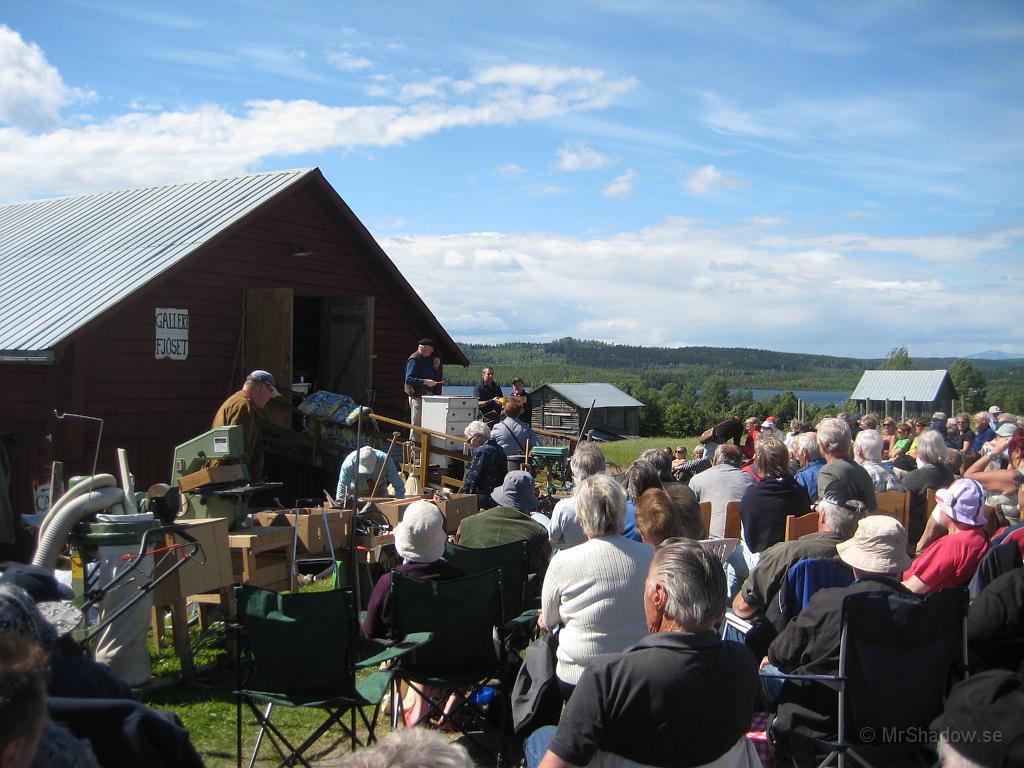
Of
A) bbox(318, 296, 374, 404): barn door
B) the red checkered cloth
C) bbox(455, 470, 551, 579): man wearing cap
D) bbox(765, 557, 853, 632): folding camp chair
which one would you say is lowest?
the red checkered cloth

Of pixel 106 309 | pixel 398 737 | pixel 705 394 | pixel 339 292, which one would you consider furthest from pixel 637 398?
pixel 398 737

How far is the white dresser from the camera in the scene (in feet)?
38.5

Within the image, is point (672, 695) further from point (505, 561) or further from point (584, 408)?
point (584, 408)

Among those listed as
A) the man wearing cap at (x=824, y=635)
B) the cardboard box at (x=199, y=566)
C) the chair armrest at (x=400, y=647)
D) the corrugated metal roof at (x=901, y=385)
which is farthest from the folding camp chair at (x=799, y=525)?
the corrugated metal roof at (x=901, y=385)

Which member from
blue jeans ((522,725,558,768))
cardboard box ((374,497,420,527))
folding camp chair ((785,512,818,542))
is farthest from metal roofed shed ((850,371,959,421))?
blue jeans ((522,725,558,768))

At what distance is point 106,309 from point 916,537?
8.58 meters

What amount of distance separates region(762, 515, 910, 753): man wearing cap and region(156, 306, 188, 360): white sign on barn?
29.8 ft

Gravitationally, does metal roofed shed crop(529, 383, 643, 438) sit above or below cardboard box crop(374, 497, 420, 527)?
below

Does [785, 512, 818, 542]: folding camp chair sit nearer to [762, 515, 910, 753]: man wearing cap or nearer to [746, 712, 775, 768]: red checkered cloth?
[762, 515, 910, 753]: man wearing cap

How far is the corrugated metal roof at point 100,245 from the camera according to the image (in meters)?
10.2

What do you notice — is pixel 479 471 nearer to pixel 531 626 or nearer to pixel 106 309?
pixel 531 626

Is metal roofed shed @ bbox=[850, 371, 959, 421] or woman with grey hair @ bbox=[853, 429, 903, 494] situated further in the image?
metal roofed shed @ bbox=[850, 371, 959, 421]

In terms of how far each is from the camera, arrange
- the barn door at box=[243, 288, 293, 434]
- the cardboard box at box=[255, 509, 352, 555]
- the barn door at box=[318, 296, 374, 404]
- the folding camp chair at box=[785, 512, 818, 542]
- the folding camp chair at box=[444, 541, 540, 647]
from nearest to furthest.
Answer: the folding camp chair at box=[785, 512, 818, 542]
the folding camp chair at box=[444, 541, 540, 647]
the cardboard box at box=[255, 509, 352, 555]
the barn door at box=[243, 288, 293, 434]
the barn door at box=[318, 296, 374, 404]

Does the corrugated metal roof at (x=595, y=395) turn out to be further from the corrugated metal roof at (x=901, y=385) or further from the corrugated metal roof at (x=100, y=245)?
the corrugated metal roof at (x=100, y=245)
